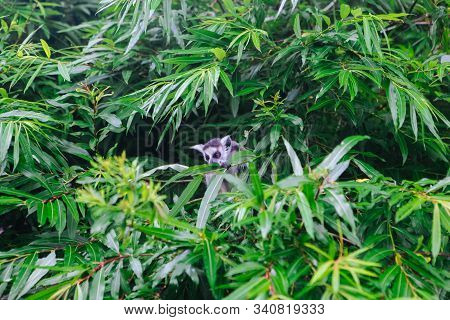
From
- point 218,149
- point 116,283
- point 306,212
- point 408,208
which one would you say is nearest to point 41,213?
point 116,283

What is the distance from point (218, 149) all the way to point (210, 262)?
887mm

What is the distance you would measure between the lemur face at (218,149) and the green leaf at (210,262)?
702 mm

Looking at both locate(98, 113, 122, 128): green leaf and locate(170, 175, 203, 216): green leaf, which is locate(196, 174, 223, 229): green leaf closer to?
locate(170, 175, 203, 216): green leaf

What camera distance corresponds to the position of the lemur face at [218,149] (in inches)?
74.6

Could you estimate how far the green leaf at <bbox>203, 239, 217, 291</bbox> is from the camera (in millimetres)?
1069

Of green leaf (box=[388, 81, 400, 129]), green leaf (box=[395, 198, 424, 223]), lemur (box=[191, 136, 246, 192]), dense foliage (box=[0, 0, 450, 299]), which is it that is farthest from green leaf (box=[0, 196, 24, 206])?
green leaf (box=[388, 81, 400, 129])

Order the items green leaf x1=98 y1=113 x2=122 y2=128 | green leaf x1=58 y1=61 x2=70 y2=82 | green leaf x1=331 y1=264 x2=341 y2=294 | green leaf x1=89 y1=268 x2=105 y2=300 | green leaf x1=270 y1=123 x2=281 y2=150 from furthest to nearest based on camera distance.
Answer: green leaf x1=58 y1=61 x2=70 y2=82
green leaf x1=98 y1=113 x2=122 y2=128
green leaf x1=270 y1=123 x2=281 y2=150
green leaf x1=89 y1=268 x2=105 y2=300
green leaf x1=331 y1=264 x2=341 y2=294

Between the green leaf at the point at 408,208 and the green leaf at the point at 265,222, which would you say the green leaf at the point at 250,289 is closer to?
the green leaf at the point at 265,222

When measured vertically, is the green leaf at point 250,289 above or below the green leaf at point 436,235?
below

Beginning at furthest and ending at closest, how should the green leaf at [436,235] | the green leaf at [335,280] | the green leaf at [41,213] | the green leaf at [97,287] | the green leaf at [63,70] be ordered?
the green leaf at [63,70] → the green leaf at [41,213] → the green leaf at [97,287] → the green leaf at [436,235] → the green leaf at [335,280]

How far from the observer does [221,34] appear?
1737mm

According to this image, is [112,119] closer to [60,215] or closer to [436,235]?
[60,215]

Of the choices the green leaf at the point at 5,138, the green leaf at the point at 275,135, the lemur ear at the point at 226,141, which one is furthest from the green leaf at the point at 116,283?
the lemur ear at the point at 226,141

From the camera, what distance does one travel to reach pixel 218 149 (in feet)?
6.36
